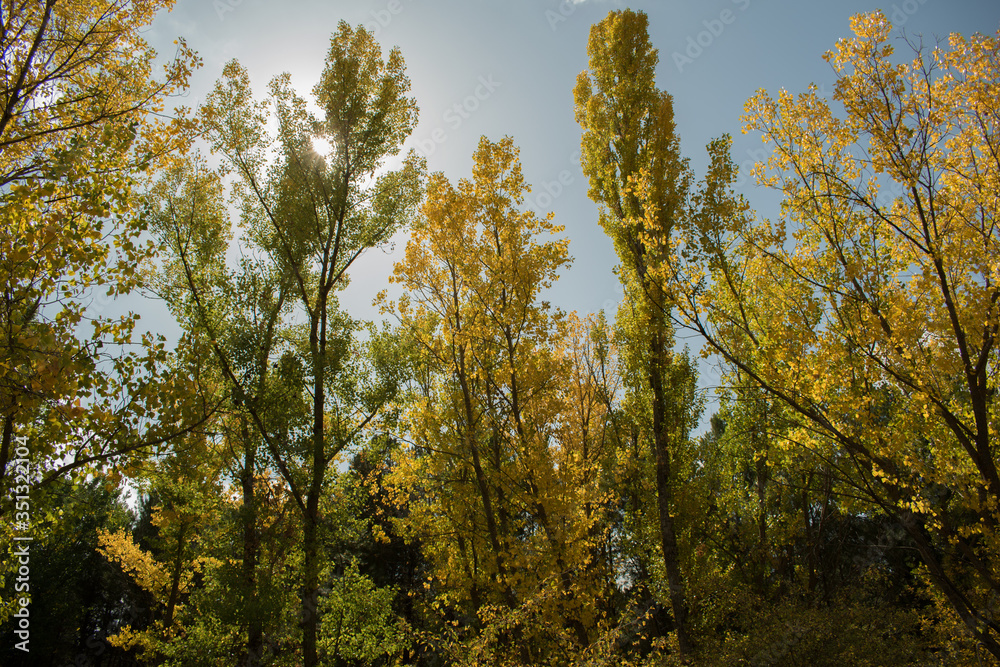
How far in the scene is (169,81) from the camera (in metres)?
3.93

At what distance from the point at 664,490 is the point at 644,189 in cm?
543

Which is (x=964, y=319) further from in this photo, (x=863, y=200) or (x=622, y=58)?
(x=622, y=58)

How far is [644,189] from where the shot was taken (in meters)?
8.04

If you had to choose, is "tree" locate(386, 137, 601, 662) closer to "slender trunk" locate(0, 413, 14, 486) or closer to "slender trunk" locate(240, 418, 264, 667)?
"slender trunk" locate(240, 418, 264, 667)

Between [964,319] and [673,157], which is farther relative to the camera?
[673,157]

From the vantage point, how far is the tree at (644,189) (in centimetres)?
845

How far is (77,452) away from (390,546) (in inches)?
722

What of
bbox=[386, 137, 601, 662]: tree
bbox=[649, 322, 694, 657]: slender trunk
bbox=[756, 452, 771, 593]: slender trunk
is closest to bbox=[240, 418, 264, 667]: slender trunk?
bbox=[386, 137, 601, 662]: tree

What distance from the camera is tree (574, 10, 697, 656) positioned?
8.45m

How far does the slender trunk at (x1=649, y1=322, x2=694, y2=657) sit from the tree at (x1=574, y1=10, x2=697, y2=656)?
0.02 metres

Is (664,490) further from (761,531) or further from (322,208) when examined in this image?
(322,208)

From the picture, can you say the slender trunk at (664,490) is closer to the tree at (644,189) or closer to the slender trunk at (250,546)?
the tree at (644,189)

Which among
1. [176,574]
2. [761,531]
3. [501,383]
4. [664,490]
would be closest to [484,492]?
[501,383]

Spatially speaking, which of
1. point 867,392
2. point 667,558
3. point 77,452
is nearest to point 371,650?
point 667,558
